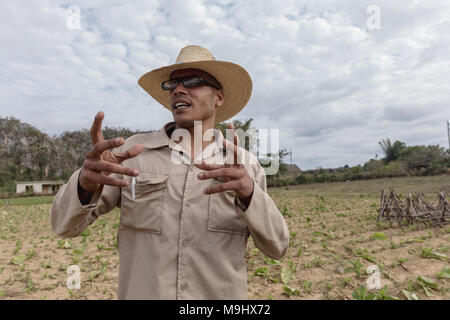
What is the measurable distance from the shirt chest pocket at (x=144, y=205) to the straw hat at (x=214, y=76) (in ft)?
2.88

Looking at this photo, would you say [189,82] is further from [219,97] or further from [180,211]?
[180,211]

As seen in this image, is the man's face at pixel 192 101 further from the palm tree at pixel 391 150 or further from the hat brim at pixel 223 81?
the palm tree at pixel 391 150

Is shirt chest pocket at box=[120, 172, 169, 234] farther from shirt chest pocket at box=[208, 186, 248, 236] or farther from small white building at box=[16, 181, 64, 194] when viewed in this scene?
small white building at box=[16, 181, 64, 194]

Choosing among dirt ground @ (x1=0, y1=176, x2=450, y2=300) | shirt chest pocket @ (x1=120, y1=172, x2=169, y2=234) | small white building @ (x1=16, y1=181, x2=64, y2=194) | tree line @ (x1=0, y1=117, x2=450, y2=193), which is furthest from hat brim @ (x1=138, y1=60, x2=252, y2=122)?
small white building @ (x1=16, y1=181, x2=64, y2=194)

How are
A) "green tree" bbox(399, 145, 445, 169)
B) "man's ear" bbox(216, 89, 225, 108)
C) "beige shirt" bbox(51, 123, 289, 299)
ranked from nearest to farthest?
"beige shirt" bbox(51, 123, 289, 299), "man's ear" bbox(216, 89, 225, 108), "green tree" bbox(399, 145, 445, 169)

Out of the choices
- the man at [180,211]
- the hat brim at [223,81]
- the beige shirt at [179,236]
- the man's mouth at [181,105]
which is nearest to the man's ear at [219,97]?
the hat brim at [223,81]

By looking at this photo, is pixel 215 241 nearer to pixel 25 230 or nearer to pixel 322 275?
pixel 322 275

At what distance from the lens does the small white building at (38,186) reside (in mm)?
32562

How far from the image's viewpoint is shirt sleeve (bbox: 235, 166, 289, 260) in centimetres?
134

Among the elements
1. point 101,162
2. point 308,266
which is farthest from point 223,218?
point 308,266

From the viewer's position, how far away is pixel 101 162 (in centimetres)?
117

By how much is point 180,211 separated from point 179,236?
0.48 ft

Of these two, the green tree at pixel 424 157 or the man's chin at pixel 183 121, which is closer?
the man's chin at pixel 183 121

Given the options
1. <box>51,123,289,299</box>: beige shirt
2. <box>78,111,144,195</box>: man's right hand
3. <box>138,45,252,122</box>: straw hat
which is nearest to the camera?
<box>78,111,144,195</box>: man's right hand
